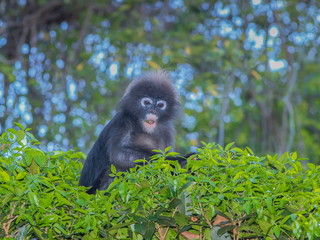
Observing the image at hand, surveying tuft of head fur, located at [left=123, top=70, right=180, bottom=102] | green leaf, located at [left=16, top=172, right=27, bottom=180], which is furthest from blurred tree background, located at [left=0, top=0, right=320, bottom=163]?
green leaf, located at [left=16, top=172, right=27, bottom=180]

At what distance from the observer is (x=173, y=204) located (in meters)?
2.23

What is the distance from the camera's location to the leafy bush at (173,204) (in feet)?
7.22

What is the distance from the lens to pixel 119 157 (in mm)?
3902

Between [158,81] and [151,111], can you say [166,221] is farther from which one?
[158,81]

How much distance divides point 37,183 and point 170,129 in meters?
2.35

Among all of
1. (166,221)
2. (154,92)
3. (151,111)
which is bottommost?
(166,221)

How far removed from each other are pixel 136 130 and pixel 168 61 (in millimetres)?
2889

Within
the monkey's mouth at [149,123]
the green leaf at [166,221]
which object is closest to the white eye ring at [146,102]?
the monkey's mouth at [149,123]

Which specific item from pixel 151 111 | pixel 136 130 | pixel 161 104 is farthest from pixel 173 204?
pixel 161 104

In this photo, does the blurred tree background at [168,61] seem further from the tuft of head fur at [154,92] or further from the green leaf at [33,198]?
A: the green leaf at [33,198]

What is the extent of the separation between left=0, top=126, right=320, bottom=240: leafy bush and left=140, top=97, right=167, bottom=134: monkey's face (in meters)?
1.87

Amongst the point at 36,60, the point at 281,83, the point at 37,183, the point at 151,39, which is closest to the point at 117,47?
the point at 151,39

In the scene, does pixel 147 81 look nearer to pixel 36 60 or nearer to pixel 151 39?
pixel 151 39

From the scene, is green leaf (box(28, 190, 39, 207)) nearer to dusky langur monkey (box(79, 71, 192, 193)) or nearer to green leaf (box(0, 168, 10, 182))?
green leaf (box(0, 168, 10, 182))
